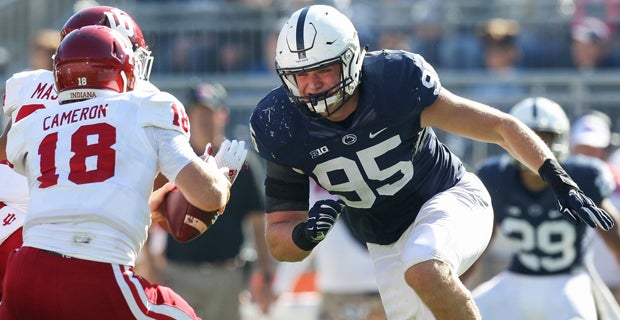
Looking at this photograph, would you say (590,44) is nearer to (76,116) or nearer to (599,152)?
(599,152)

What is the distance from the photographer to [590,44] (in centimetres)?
1064

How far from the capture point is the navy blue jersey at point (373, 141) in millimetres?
5555

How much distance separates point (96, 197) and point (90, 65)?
575mm

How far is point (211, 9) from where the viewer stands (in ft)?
37.3

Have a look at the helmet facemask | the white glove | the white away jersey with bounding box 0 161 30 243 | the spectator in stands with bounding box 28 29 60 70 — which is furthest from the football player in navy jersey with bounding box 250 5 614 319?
the spectator in stands with bounding box 28 29 60 70

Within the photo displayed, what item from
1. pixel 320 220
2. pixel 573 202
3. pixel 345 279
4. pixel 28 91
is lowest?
pixel 345 279

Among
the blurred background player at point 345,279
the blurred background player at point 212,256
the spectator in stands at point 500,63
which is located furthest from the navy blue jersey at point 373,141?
the spectator in stands at point 500,63

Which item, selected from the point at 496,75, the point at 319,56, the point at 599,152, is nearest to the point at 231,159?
the point at 319,56

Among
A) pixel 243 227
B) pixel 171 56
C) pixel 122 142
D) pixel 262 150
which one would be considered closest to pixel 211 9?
pixel 171 56

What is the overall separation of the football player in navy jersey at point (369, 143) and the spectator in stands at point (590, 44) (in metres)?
5.16

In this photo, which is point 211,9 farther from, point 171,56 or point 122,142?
point 122,142

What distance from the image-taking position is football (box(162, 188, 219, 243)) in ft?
16.9

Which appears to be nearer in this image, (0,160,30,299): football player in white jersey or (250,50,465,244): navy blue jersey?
(250,50,465,244): navy blue jersey

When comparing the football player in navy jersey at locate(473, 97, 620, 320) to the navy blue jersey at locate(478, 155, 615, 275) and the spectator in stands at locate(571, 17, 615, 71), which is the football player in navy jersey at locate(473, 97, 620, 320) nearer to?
the navy blue jersey at locate(478, 155, 615, 275)
